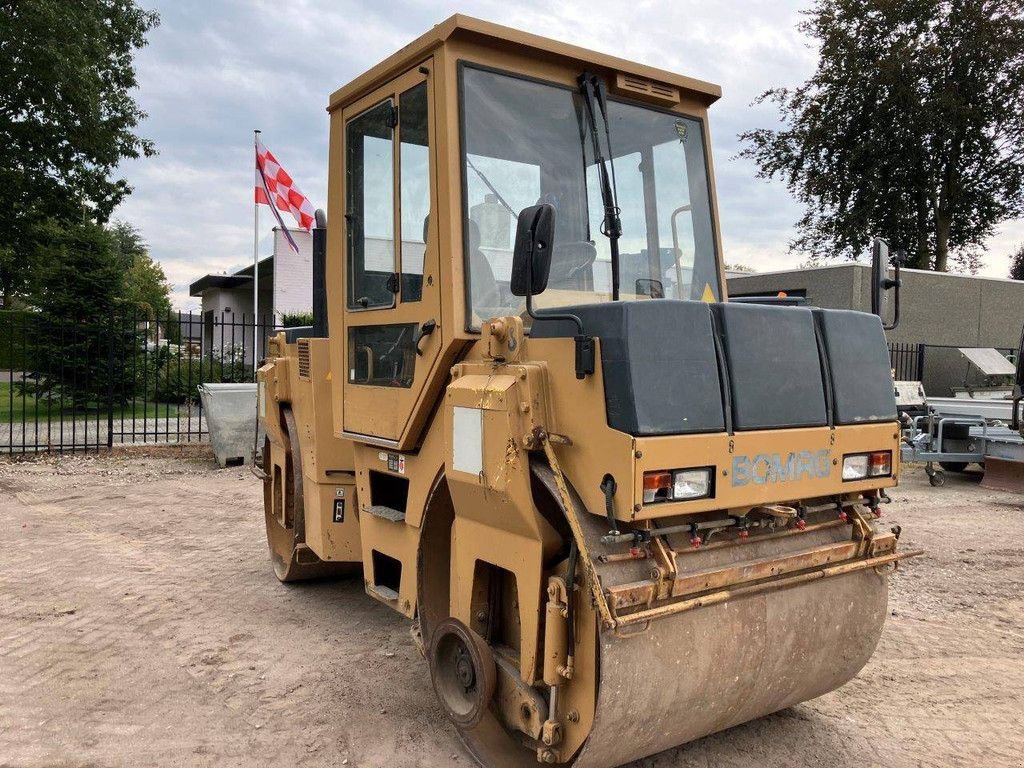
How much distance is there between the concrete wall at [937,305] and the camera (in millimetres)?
17312

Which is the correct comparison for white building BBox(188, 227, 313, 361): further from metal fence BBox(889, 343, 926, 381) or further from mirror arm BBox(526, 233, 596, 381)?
mirror arm BBox(526, 233, 596, 381)

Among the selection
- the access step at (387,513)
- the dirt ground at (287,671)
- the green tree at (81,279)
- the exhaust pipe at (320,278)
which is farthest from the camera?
the green tree at (81,279)

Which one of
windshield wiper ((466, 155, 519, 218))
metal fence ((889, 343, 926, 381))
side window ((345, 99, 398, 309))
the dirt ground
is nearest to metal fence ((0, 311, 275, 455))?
the dirt ground

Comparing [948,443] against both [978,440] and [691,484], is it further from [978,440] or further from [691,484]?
[691,484]

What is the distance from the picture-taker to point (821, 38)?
24.8 meters

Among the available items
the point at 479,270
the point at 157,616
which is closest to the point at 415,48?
the point at 479,270

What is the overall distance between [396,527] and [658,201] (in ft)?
6.76

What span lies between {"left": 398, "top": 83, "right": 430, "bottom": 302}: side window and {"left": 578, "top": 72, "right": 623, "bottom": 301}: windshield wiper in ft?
2.46

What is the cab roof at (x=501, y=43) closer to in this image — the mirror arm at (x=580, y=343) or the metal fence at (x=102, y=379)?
the mirror arm at (x=580, y=343)

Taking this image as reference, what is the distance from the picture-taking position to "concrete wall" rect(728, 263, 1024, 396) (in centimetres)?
1731

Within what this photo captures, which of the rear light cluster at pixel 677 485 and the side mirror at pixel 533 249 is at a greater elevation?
the side mirror at pixel 533 249

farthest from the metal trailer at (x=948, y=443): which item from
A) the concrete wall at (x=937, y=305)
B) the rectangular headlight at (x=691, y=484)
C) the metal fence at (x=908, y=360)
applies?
the rectangular headlight at (x=691, y=484)

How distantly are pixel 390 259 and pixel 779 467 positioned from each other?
6.81ft

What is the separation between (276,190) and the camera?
1770 centimetres
